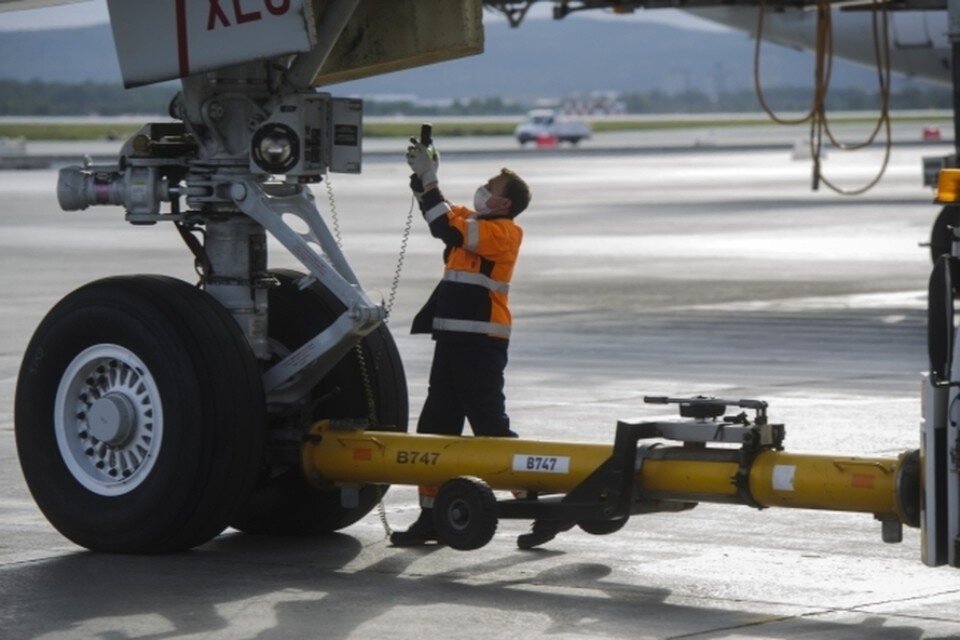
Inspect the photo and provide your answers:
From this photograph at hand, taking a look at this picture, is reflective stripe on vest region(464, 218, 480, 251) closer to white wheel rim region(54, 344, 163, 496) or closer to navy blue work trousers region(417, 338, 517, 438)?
navy blue work trousers region(417, 338, 517, 438)

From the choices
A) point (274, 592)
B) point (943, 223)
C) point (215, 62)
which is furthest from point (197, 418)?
point (943, 223)

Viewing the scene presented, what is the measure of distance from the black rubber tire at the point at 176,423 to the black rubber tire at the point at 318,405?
1.86 ft

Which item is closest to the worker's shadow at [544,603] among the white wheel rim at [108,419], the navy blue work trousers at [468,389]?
the navy blue work trousers at [468,389]

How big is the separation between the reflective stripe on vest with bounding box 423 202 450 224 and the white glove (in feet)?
0.34

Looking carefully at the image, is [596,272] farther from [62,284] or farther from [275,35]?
[275,35]

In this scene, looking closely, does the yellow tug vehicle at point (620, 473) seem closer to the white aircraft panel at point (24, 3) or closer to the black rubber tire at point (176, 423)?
the black rubber tire at point (176, 423)

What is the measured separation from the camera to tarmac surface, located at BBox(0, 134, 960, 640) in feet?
27.5

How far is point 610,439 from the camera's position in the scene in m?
13.4

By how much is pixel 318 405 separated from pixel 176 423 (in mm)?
1076

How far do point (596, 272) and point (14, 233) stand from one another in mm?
12799

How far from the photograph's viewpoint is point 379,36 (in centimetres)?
1041

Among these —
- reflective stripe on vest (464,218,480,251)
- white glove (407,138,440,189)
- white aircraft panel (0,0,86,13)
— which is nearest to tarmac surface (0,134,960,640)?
reflective stripe on vest (464,218,480,251)

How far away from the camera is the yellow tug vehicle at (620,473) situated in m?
8.45

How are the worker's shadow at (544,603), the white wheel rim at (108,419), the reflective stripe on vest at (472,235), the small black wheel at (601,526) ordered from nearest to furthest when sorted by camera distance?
Result: the worker's shadow at (544,603) → the small black wheel at (601,526) → the white wheel rim at (108,419) → the reflective stripe on vest at (472,235)
